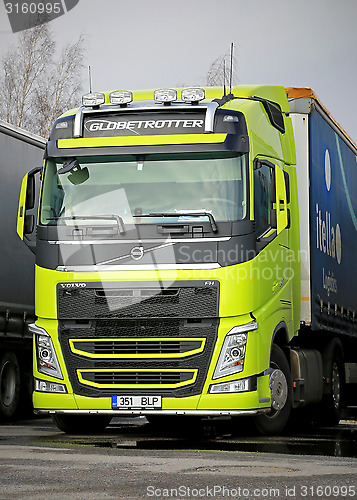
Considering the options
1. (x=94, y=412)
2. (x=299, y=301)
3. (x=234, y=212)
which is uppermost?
(x=234, y=212)

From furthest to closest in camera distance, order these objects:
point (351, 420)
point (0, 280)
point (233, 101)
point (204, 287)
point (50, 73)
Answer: point (50, 73)
point (351, 420)
point (0, 280)
point (233, 101)
point (204, 287)

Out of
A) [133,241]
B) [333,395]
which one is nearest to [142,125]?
[133,241]

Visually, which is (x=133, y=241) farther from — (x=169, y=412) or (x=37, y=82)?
(x=37, y=82)

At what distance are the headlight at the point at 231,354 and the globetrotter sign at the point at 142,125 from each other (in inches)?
85.7

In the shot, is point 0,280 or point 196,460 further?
point 0,280

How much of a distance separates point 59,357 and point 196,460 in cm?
262

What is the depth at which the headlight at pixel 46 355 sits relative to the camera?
11367mm

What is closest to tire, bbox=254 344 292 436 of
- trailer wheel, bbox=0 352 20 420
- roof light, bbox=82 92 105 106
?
roof light, bbox=82 92 105 106

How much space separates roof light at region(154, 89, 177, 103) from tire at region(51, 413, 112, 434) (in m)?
3.56

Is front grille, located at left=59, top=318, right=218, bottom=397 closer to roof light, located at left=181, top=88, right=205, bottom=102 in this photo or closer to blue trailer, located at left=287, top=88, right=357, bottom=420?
roof light, located at left=181, top=88, right=205, bottom=102

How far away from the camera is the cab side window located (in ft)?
37.2

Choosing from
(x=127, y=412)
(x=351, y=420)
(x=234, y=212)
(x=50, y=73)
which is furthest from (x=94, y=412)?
(x=50, y=73)

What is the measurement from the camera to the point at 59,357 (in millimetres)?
11344

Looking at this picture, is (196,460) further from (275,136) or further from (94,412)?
(275,136)
